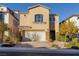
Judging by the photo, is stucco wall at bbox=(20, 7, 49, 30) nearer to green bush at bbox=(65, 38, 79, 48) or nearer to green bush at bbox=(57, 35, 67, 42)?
green bush at bbox=(57, 35, 67, 42)

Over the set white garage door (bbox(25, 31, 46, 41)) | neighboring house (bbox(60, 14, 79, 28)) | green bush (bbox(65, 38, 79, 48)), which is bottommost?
green bush (bbox(65, 38, 79, 48))

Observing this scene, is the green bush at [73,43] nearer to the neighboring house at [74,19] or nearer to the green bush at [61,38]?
the green bush at [61,38]

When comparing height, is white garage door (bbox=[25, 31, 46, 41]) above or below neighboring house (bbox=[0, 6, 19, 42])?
below

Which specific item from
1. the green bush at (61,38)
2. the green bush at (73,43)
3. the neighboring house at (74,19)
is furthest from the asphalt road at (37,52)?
the neighboring house at (74,19)

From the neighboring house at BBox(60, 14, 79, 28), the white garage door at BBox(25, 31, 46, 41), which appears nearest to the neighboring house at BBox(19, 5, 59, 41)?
the white garage door at BBox(25, 31, 46, 41)

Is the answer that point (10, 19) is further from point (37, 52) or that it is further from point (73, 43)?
point (73, 43)
